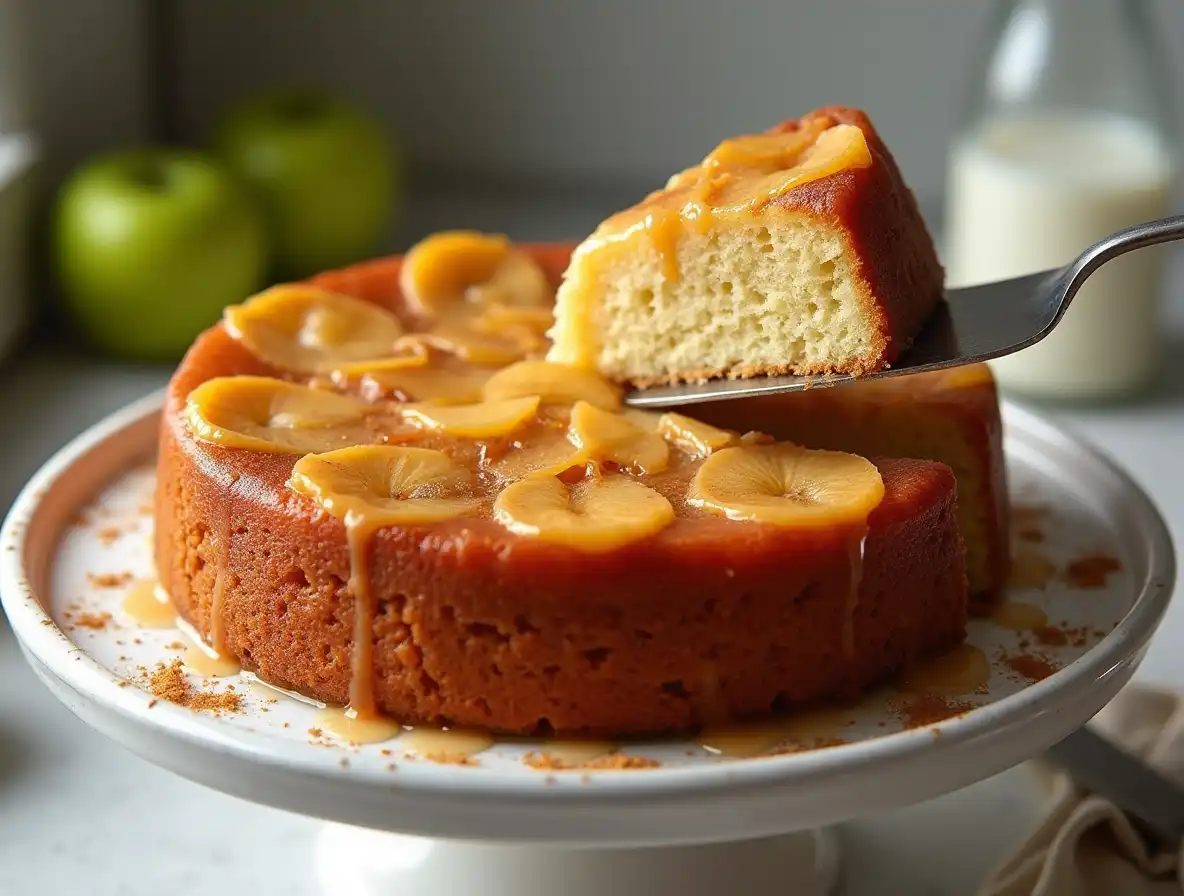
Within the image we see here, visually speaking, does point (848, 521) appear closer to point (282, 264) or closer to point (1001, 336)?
point (1001, 336)

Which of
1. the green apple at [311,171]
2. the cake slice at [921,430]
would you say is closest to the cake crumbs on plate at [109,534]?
the cake slice at [921,430]

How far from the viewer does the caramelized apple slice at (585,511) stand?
3.93 ft

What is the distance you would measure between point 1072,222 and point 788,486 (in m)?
1.46

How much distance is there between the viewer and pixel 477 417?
4.70 feet

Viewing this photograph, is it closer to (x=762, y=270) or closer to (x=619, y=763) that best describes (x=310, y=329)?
(x=762, y=270)

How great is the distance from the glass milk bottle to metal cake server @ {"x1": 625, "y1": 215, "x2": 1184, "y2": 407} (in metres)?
1.16

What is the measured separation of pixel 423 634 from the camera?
4.04ft

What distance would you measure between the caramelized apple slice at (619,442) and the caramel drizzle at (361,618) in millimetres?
225

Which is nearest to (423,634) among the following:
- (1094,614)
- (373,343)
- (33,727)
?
(373,343)

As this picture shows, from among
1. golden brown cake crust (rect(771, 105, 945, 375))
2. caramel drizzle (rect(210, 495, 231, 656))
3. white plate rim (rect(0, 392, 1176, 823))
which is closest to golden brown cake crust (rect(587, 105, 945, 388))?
golden brown cake crust (rect(771, 105, 945, 375))

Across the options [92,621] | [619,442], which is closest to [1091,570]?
[619,442]

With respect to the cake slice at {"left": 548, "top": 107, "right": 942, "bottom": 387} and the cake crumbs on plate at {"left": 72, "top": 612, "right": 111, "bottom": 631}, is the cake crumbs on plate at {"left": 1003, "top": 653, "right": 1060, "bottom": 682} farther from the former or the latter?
the cake crumbs on plate at {"left": 72, "top": 612, "right": 111, "bottom": 631}

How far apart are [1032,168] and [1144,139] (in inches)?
8.1

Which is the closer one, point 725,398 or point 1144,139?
point 725,398
